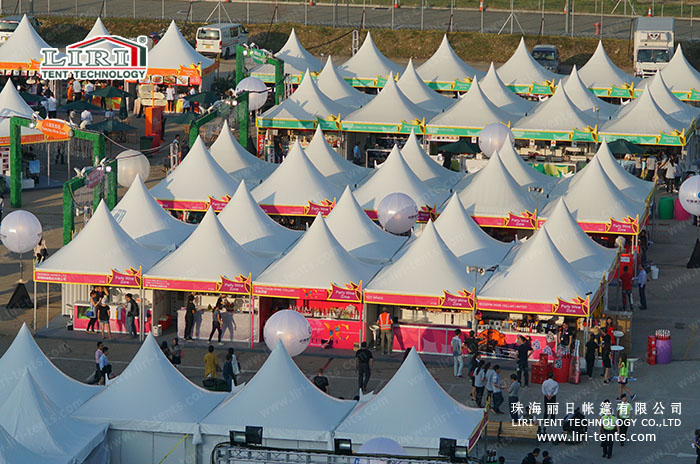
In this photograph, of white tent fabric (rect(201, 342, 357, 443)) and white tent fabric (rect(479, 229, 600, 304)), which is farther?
white tent fabric (rect(479, 229, 600, 304))

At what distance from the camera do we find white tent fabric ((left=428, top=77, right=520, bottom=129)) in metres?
49.2

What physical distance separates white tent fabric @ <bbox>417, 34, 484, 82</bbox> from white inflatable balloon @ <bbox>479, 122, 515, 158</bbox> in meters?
12.4

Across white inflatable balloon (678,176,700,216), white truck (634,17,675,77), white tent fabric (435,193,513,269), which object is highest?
white truck (634,17,675,77)

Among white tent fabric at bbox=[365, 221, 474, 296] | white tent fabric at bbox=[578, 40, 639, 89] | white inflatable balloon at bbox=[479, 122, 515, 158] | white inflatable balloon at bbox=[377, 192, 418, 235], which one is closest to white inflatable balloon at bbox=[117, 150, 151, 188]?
white inflatable balloon at bbox=[377, 192, 418, 235]

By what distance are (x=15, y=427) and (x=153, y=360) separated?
10.3ft

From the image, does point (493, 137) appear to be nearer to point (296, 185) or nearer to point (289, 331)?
point (296, 185)

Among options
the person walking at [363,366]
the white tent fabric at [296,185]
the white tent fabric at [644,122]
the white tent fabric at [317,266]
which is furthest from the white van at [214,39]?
the person walking at [363,366]

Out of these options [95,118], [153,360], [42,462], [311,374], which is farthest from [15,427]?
[95,118]

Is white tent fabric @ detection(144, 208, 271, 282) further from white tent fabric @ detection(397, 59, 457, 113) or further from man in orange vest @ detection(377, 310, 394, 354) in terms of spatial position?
white tent fabric @ detection(397, 59, 457, 113)

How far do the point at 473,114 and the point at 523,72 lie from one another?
811cm

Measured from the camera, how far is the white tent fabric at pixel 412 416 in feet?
80.4

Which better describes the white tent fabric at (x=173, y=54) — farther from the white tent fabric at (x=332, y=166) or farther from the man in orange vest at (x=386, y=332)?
the man in orange vest at (x=386, y=332)

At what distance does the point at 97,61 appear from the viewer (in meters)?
58.0

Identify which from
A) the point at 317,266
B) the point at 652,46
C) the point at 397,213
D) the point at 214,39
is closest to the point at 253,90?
the point at 214,39
